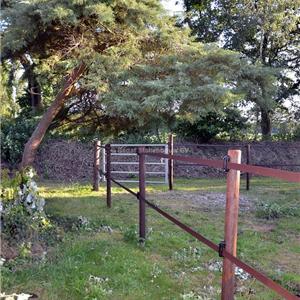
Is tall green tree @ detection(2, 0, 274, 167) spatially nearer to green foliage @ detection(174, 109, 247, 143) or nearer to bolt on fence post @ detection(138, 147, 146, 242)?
bolt on fence post @ detection(138, 147, 146, 242)

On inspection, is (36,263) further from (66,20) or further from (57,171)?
(57,171)

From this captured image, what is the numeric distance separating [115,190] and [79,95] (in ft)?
9.76

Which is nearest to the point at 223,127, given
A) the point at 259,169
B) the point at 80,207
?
the point at 80,207

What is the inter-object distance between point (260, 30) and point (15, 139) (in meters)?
8.22

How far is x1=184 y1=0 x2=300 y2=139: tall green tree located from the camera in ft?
42.5

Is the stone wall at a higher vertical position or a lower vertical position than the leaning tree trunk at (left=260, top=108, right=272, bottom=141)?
lower

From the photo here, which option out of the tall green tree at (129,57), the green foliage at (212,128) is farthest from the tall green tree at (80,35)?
the green foliage at (212,128)

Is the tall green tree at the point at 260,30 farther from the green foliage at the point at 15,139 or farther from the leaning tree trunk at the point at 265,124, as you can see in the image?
the green foliage at the point at 15,139

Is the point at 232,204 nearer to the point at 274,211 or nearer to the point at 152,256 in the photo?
the point at 152,256

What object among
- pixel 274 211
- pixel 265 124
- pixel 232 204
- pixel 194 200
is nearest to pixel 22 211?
pixel 232 204

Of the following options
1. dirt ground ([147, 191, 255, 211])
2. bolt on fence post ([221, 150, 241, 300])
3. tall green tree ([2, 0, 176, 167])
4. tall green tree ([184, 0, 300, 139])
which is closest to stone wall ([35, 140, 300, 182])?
tall green tree ([184, 0, 300, 139])

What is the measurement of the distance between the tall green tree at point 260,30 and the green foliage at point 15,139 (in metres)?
6.04

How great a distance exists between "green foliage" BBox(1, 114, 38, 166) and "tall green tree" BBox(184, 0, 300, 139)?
6038mm

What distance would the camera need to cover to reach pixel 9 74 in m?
6.69
